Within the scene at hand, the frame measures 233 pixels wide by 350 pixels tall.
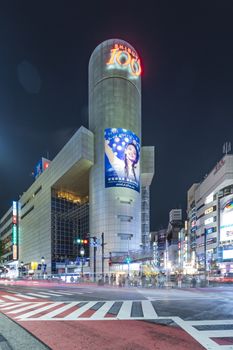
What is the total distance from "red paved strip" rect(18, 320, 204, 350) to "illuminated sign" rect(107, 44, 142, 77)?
80.9 metres

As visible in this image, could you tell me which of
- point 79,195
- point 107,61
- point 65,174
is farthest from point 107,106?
point 79,195

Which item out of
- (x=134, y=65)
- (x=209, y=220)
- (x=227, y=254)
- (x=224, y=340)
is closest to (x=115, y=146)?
(x=134, y=65)

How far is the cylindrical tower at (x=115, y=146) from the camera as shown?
78812 mm

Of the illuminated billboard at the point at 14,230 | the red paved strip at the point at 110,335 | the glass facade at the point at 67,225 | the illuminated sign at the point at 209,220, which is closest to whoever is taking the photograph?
the red paved strip at the point at 110,335

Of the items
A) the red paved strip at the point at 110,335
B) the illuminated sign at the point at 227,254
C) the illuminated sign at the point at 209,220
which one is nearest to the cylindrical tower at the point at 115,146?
the illuminated sign at the point at 227,254

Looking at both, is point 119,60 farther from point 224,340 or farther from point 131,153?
point 224,340

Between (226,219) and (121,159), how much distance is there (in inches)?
1547

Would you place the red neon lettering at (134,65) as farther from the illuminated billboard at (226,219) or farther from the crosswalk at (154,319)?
the crosswalk at (154,319)

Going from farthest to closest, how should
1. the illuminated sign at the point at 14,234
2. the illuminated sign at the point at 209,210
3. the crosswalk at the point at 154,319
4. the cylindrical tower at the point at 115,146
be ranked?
the illuminated sign at the point at 14,234 → the illuminated sign at the point at 209,210 → the cylindrical tower at the point at 115,146 → the crosswalk at the point at 154,319

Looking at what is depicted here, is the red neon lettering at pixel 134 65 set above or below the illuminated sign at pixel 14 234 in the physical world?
above

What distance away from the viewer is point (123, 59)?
8625 cm

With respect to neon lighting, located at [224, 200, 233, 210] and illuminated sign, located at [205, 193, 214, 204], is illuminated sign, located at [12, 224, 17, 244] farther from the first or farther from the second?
neon lighting, located at [224, 200, 233, 210]

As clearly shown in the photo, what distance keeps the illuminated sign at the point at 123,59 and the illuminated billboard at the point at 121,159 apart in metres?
17.1

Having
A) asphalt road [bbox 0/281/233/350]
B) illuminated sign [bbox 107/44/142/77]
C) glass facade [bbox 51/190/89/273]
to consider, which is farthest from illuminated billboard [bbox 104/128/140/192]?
asphalt road [bbox 0/281/233/350]
